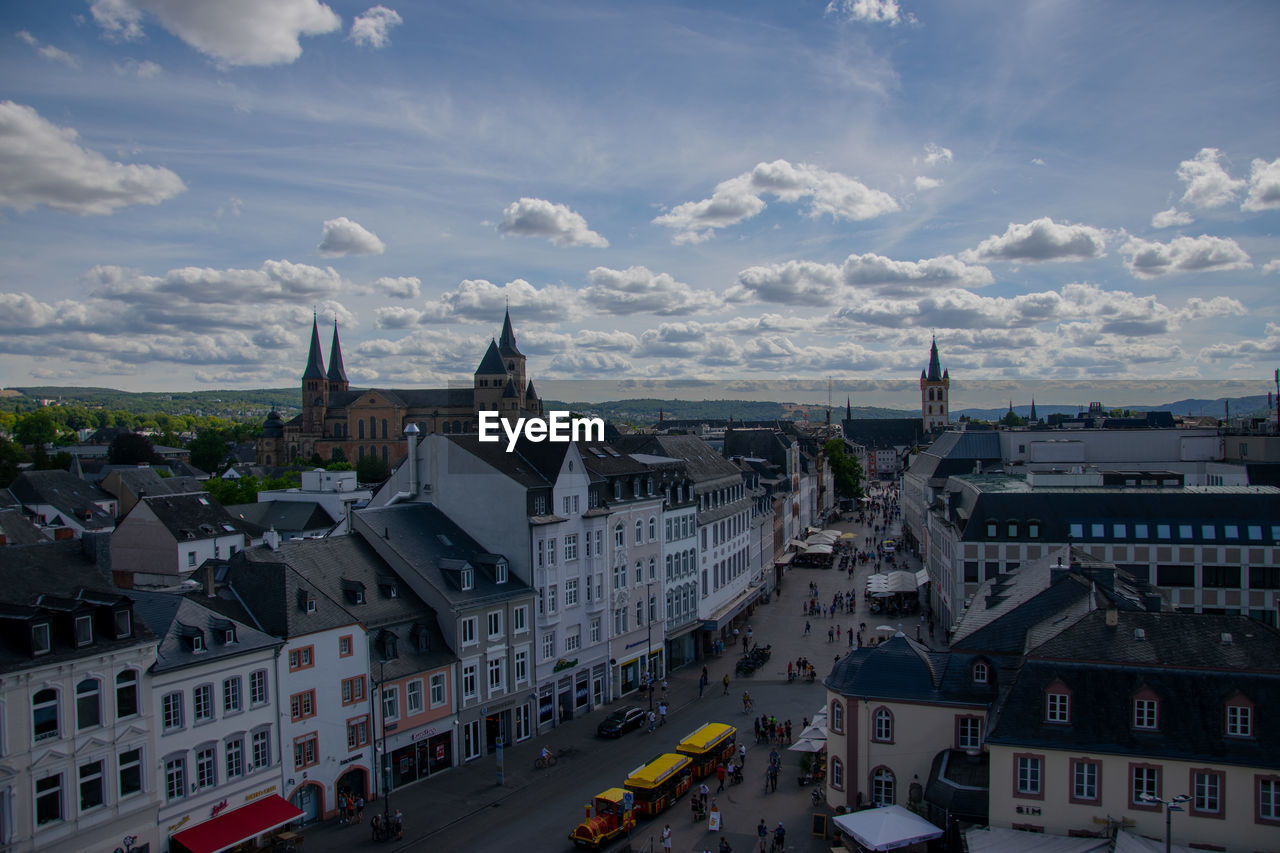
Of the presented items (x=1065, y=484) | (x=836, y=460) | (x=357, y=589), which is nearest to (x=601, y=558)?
(x=357, y=589)

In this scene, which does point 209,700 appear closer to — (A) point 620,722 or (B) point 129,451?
(A) point 620,722

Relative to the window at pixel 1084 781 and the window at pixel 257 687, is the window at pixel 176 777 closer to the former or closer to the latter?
the window at pixel 257 687

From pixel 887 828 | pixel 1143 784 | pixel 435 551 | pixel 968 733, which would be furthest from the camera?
pixel 435 551

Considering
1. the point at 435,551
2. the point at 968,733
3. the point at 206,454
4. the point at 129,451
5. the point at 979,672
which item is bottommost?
the point at 968,733

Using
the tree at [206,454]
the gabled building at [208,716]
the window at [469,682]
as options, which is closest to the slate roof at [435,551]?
the window at [469,682]

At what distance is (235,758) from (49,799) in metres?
6.27

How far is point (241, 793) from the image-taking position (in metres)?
32.9

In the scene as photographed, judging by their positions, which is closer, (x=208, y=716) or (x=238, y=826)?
(x=238, y=826)

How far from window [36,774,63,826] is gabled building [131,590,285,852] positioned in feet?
10.3

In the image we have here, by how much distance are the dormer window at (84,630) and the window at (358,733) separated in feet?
36.0

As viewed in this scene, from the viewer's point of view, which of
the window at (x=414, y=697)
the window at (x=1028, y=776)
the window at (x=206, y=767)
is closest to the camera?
the window at (x=1028, y=776)

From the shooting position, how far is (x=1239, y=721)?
28.5 m

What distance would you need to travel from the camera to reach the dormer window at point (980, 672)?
34688 millimetres

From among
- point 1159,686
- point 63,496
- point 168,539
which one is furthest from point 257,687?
point 63,496
